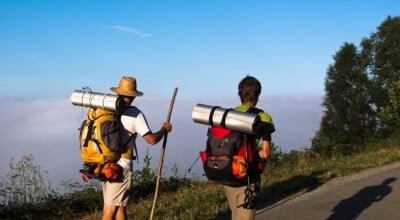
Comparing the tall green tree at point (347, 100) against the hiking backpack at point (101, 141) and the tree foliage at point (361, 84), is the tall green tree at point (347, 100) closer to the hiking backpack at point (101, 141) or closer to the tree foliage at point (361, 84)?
the tree foliage at point (361, 84)

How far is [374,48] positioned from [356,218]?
37132 mm

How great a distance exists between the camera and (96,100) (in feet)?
16.1

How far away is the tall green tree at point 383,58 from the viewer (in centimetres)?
4000

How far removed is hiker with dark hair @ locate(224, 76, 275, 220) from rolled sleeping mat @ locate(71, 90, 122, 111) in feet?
3.78

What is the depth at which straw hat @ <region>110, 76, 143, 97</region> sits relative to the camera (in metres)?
5.13

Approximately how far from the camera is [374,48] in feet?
136

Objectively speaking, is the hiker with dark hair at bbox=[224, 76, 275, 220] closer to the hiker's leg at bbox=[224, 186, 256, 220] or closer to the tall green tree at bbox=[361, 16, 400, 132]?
the hiker's leg at bbox=[224, 186, 256, 220]

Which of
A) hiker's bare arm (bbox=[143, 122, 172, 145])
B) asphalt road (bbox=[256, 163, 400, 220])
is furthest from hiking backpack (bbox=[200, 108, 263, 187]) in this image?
asphalt road (bbox=[256, 163, 400, 220])

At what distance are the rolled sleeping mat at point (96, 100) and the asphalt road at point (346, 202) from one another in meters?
3.08

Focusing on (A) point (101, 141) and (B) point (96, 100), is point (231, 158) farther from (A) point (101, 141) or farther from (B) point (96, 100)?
(B) point (96, 100)

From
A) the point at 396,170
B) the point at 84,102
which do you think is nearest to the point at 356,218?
the point at 84,102

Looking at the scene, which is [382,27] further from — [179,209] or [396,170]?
[179,209]

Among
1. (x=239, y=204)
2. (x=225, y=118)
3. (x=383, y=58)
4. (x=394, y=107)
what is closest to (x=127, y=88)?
(x=225, y=118)

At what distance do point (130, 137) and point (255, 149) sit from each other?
1334 millimetres
